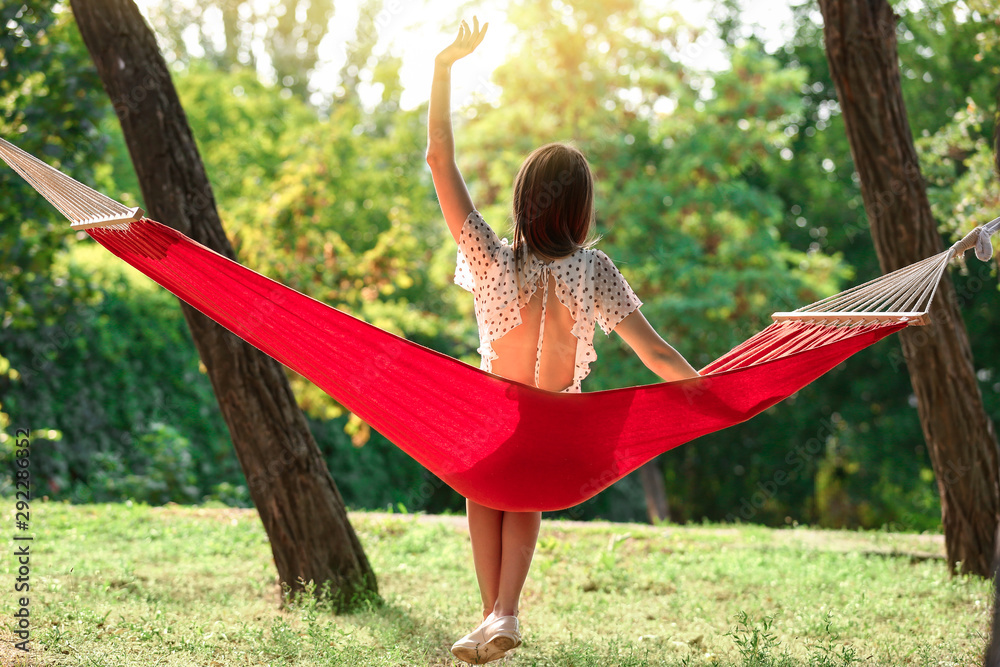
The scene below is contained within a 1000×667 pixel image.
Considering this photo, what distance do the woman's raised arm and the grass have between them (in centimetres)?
119

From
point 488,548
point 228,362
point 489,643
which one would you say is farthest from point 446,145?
point 228,362

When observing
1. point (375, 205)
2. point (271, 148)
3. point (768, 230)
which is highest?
point (271, 148)

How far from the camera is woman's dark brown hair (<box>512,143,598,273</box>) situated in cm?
179

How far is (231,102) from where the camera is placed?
37.9 feet

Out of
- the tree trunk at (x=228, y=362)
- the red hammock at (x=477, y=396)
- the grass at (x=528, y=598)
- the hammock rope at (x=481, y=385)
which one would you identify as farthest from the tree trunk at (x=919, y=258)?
the tree trunk at (x=228, y=362)

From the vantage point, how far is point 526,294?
6.09 feet

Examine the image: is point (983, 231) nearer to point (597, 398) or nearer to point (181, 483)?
point (597, 398)

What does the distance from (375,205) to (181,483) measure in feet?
17.7

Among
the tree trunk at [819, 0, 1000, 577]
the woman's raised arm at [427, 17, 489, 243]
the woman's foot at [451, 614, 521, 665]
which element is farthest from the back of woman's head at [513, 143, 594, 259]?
the tree trunk at [819, 0, 1000, 577]

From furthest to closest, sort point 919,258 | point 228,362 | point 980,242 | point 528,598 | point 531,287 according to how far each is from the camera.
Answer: point 919,258 → point 528,598 → point 228,362 → point 980,242 → point 531,287

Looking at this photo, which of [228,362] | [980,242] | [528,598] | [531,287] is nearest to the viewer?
[531,287]

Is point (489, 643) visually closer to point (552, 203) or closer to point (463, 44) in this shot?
point (552, 203)

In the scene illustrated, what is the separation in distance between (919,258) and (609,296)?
5.87 ft

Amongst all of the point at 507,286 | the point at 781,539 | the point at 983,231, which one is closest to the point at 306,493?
the point at 507,286
